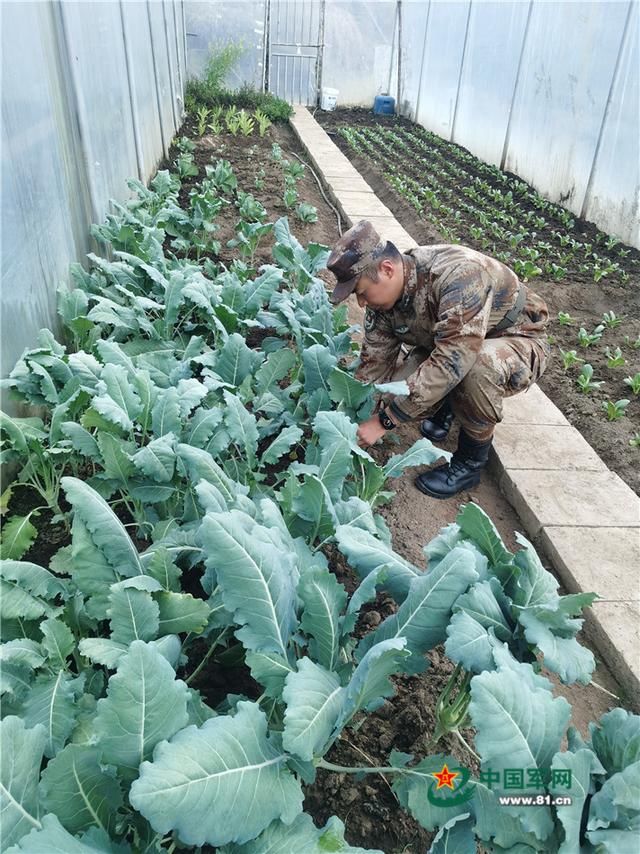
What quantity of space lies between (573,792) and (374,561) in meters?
0.69

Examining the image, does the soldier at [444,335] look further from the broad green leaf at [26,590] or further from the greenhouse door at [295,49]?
the greenhouse door at [295,49]

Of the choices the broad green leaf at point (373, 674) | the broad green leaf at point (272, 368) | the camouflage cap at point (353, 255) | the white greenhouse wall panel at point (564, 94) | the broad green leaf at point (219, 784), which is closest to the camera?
the broad green leaf at point (219, 784)

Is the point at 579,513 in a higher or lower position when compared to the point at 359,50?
lower

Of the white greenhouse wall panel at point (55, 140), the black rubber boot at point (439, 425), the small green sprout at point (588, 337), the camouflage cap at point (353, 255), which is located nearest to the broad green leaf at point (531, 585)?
the camouflage cap at point (353, 255)

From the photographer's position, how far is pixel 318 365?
2.87 m

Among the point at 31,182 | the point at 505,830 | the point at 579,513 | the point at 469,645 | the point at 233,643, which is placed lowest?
the point at 579,513

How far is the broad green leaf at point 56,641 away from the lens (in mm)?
1627

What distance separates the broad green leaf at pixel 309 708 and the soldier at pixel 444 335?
4.92ft

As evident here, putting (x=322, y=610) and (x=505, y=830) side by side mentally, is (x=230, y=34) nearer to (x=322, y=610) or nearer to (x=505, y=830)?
(x=322, y=610)

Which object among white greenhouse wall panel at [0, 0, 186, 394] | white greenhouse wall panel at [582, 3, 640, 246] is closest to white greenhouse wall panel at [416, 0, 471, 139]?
white greenhouse wall panel at [582, 3, 640, 246]

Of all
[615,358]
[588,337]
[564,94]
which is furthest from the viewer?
[564,94]

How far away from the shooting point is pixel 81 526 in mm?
1722

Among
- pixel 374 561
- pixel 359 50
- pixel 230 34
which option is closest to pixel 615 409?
pixel 374 561

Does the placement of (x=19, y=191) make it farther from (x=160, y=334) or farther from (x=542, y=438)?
(x=542, y=438)
